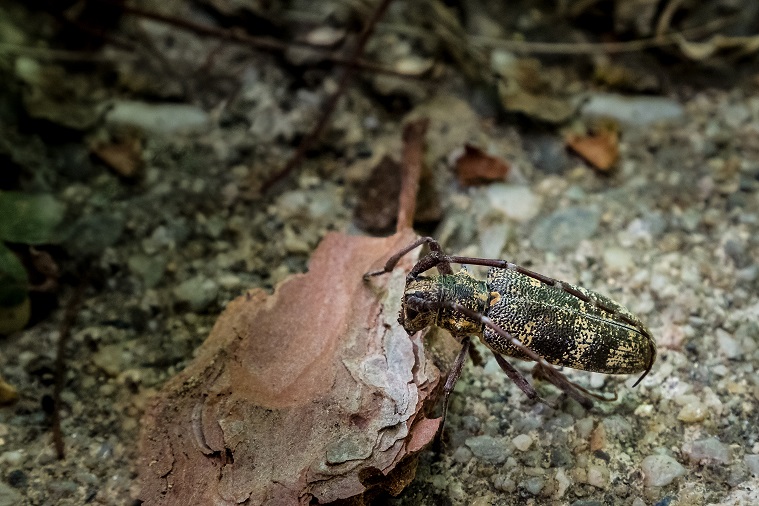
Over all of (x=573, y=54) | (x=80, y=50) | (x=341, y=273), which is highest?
(x=573, y=54)

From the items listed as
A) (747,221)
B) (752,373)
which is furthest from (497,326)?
(747,221)

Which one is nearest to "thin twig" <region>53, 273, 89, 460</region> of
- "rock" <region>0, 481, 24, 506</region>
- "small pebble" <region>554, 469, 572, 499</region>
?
"rock" <region>0, 481, 24, 506</region>

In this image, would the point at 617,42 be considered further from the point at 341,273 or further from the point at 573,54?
the point at 341,273

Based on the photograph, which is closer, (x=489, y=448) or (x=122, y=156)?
(x=489, y=448)

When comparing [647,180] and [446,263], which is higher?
[647,180]

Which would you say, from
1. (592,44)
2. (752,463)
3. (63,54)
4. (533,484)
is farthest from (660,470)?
(63,54)

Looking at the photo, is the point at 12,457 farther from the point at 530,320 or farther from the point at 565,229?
the point at 565,229

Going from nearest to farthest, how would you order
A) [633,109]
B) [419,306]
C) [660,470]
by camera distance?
[419,306]
[660,470]
[633,109]
